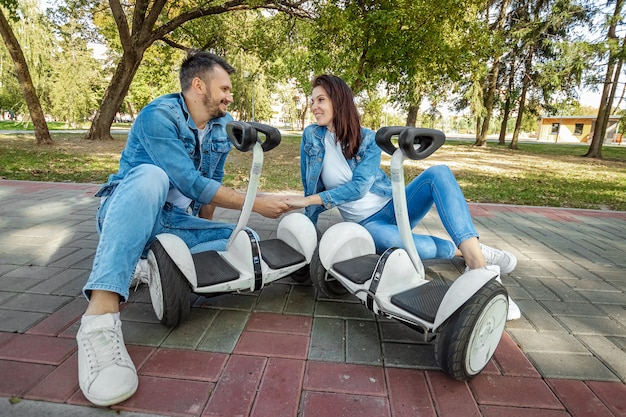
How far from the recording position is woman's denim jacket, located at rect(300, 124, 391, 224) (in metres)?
2.14

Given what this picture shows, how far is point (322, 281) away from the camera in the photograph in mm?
1879

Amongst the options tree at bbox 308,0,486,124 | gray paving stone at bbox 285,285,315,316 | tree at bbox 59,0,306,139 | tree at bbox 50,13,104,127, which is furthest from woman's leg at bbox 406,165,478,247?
tree at bbox 50,13,104,127

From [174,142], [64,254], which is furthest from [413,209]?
[64,254]

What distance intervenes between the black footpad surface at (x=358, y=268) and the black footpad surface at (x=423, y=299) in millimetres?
173

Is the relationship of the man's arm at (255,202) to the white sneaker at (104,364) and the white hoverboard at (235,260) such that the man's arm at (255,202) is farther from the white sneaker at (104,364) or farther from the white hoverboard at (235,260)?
the white sneaker at (104,364)

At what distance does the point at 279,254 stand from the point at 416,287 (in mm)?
680

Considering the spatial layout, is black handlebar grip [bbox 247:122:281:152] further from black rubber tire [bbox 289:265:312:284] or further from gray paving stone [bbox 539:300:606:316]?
gray paving stone [bbox 539:300:606:316]

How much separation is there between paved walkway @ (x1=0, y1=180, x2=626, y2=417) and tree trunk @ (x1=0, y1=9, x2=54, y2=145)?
9091 mm

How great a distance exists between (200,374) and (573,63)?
1606 centimetres

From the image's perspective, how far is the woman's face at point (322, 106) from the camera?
7.12 feet

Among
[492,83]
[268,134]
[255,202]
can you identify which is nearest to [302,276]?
[255,202]

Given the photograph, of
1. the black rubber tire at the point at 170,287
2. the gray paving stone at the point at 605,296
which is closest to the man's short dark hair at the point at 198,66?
the black rubber tire at the point at 170,287

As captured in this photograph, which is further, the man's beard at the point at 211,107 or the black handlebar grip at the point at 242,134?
the man's beard at the point at 211,107

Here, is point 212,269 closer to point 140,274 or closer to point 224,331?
point 224,331
